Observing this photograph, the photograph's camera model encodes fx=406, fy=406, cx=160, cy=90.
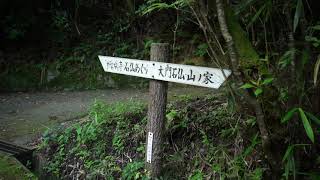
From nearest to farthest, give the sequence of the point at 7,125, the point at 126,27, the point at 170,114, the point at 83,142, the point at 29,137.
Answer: the point at 170,114
the point at 83,142
the point at 29,137
the point at 7,125
the point at 126,27

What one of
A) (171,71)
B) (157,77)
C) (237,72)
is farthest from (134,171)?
(237,72)

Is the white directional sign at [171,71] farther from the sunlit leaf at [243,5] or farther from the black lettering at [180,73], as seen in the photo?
the sunlit leaf at [243,5]

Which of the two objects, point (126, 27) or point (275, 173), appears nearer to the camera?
point (275, 173)

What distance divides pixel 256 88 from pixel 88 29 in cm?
692

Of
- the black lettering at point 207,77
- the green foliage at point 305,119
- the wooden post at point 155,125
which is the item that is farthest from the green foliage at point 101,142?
the green foliage at point 305,119

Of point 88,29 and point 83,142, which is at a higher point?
point 88,29

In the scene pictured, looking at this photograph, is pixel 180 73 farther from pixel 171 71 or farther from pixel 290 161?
pixel 290 161

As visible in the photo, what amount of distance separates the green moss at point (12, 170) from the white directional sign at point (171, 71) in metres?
1.47

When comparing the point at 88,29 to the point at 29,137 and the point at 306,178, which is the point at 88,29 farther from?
the point at 306,178

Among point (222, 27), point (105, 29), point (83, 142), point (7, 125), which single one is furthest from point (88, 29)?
point (222, 27)

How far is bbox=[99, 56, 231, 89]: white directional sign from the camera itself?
2953 millimetres

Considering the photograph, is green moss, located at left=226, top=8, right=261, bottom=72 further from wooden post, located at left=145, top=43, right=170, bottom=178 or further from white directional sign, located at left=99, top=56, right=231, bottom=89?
wooden post, located at left=145, top=43, right=170, bottom=178

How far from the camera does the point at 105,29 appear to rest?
8.86 meters

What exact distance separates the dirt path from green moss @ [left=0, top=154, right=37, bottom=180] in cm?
57
